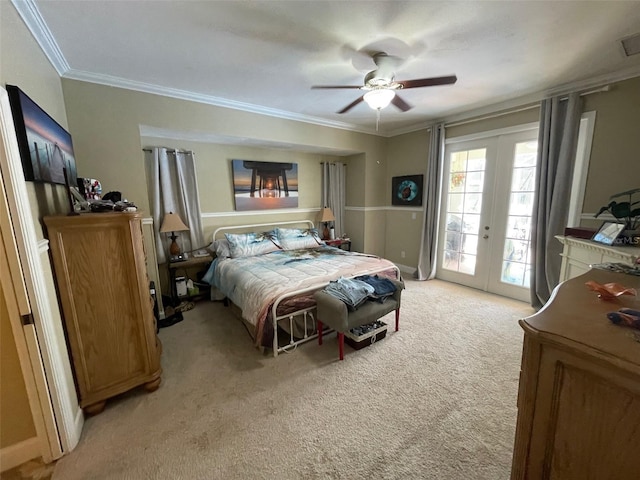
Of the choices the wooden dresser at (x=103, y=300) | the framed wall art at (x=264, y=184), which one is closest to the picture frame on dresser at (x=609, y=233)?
the wooden dresser at (x=103, y=300)

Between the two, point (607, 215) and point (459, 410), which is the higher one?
point (607, 215)

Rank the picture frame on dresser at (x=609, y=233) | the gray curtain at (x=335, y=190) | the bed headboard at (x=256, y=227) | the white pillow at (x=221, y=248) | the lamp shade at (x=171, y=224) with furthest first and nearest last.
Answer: the gray curtain at (x=335, y=190) < the bed headboard at (x=256, y=227) < the white pillow at (x=221, y=248) < the lamp shade at (x=171, y=224) < the picture frame on dresser at (x=609, y=233)

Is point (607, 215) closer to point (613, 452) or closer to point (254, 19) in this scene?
point (613, 452)

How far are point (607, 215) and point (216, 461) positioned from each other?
412cm

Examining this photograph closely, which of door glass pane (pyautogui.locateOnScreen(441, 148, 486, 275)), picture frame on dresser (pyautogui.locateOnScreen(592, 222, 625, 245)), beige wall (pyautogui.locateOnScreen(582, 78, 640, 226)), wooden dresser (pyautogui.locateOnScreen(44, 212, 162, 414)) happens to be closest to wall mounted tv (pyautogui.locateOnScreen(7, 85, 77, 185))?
wooden dresser (pyautogui.locateOnScreen(44, 212, 162, 414))

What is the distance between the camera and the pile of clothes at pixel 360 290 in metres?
2.37

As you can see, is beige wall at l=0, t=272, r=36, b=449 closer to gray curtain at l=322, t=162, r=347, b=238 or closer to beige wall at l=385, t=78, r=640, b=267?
gray curtain at l=322, t=162, r=347, b=238

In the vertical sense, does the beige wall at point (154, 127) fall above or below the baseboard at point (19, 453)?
above

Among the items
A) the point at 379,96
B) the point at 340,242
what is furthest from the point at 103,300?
the point at 340,242

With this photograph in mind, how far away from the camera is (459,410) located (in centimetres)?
185

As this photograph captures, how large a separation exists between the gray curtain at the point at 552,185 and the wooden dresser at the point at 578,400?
114 inches

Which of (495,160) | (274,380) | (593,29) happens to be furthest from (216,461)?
(495,160)

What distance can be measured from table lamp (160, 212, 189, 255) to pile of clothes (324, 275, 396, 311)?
2216 millimetres

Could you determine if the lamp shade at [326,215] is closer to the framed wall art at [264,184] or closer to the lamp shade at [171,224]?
the framed wall art at [264,184]
